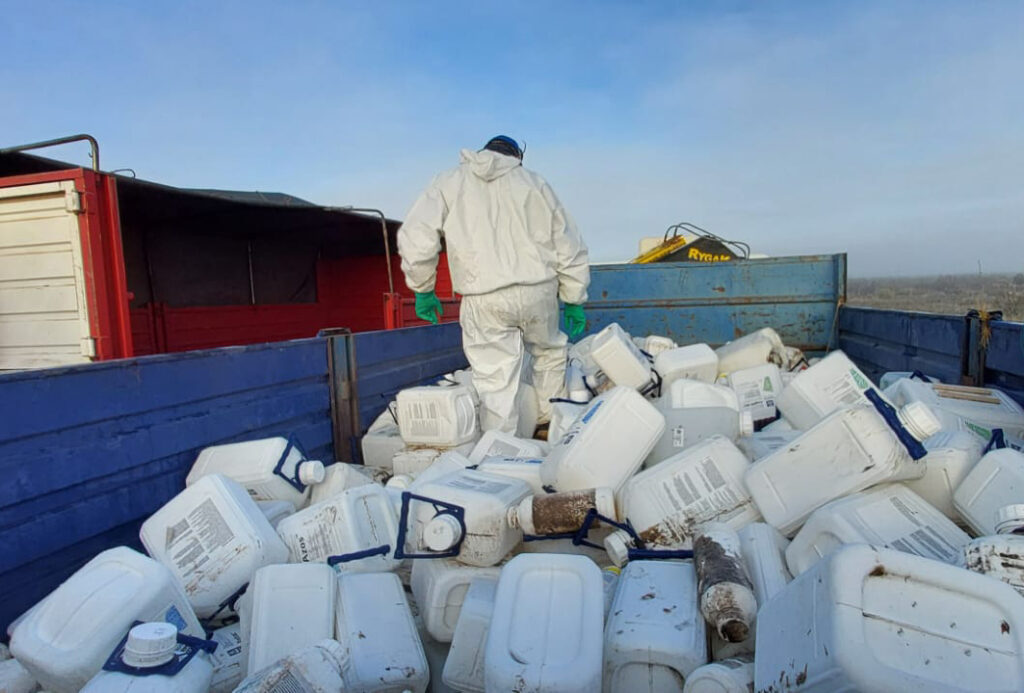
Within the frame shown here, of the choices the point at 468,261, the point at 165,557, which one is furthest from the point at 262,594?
the point at 468,261

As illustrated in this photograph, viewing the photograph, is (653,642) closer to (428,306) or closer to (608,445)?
(608,445)

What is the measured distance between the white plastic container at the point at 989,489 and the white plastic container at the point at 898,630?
2.92ft

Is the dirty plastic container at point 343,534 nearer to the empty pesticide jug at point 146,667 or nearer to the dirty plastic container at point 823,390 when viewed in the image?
the empty pesticide jug at point 146,667

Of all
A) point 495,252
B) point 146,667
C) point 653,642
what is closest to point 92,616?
point 146,667

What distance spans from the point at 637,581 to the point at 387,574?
65cm

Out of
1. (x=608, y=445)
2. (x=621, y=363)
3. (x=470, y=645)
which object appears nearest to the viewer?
(x=470, y=645)

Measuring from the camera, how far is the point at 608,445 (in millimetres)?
2229

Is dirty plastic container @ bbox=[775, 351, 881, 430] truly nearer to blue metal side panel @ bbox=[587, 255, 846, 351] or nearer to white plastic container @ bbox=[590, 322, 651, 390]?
white plastic container @ bbox=[590, 322, 651, 390]

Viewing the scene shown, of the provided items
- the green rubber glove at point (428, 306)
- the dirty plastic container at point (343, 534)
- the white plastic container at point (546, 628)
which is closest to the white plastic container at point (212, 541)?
the dirty plastic container at point (343, 534)

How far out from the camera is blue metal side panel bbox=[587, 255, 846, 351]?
560cm

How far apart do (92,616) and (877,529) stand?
1795mm

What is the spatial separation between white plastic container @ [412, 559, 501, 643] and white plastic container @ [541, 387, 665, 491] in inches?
20.8

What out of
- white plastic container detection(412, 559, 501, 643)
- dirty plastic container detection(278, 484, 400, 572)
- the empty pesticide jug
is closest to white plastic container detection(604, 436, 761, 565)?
white plastic container detection(412, 559, 501, 643)

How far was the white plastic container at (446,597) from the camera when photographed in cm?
167
